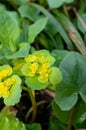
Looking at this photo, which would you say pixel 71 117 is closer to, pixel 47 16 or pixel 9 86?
pixel 9 86

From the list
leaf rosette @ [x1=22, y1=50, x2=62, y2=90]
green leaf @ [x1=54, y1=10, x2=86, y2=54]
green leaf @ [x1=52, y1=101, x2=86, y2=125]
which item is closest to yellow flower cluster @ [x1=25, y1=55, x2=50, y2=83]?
leaf rosette @ [x1=22, y1=50, x2=62, y2=90]

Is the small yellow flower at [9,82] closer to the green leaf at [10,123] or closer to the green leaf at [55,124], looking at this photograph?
the green leaf at [10,123]

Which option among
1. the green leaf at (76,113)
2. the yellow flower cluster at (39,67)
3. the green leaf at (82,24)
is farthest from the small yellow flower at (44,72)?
the green leaf at (82,24)

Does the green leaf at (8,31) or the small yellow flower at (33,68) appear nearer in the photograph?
the small yellow flower at (33,68)

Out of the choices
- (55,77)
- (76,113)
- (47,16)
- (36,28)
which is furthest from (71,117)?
(47,16)

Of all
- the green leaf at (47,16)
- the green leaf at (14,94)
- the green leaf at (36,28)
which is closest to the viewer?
the green leaf at (14,94)

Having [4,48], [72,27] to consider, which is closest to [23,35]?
[4,48]

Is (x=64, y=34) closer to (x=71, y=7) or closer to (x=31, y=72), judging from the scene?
(x=71, y=7)
